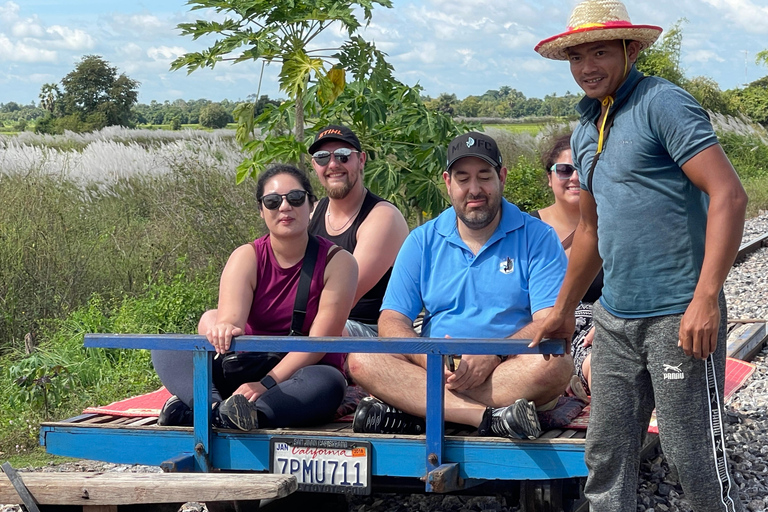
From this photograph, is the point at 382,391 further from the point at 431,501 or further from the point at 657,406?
the point at 657,406

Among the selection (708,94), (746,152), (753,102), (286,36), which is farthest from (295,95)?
(753,102)

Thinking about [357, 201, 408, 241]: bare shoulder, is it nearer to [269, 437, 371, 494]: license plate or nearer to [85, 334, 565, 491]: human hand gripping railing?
[85, 334, 565, 491]: human hand gripping railing

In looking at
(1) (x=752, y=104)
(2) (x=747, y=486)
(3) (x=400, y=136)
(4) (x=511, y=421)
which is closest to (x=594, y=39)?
(4) (x=511, y=421)

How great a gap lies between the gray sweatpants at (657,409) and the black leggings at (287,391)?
130 centimetres

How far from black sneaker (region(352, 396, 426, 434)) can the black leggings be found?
0.24 meters

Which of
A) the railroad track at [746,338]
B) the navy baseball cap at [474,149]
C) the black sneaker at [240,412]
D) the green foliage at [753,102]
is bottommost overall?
the railroad track at [746,338]

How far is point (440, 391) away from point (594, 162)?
1.06m

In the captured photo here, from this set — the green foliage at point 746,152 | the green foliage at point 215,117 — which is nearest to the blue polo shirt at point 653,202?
the green foliage at point 746,152

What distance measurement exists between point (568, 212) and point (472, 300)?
1358 mm

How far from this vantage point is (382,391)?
4031 mm

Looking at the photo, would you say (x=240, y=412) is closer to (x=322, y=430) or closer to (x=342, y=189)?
(x=322, y=430)

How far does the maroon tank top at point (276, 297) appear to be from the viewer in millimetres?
4516

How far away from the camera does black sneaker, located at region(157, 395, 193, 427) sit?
4094 mm

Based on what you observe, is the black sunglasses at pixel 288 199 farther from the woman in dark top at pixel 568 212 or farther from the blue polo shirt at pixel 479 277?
the woman in dark top at pixel 568 212
